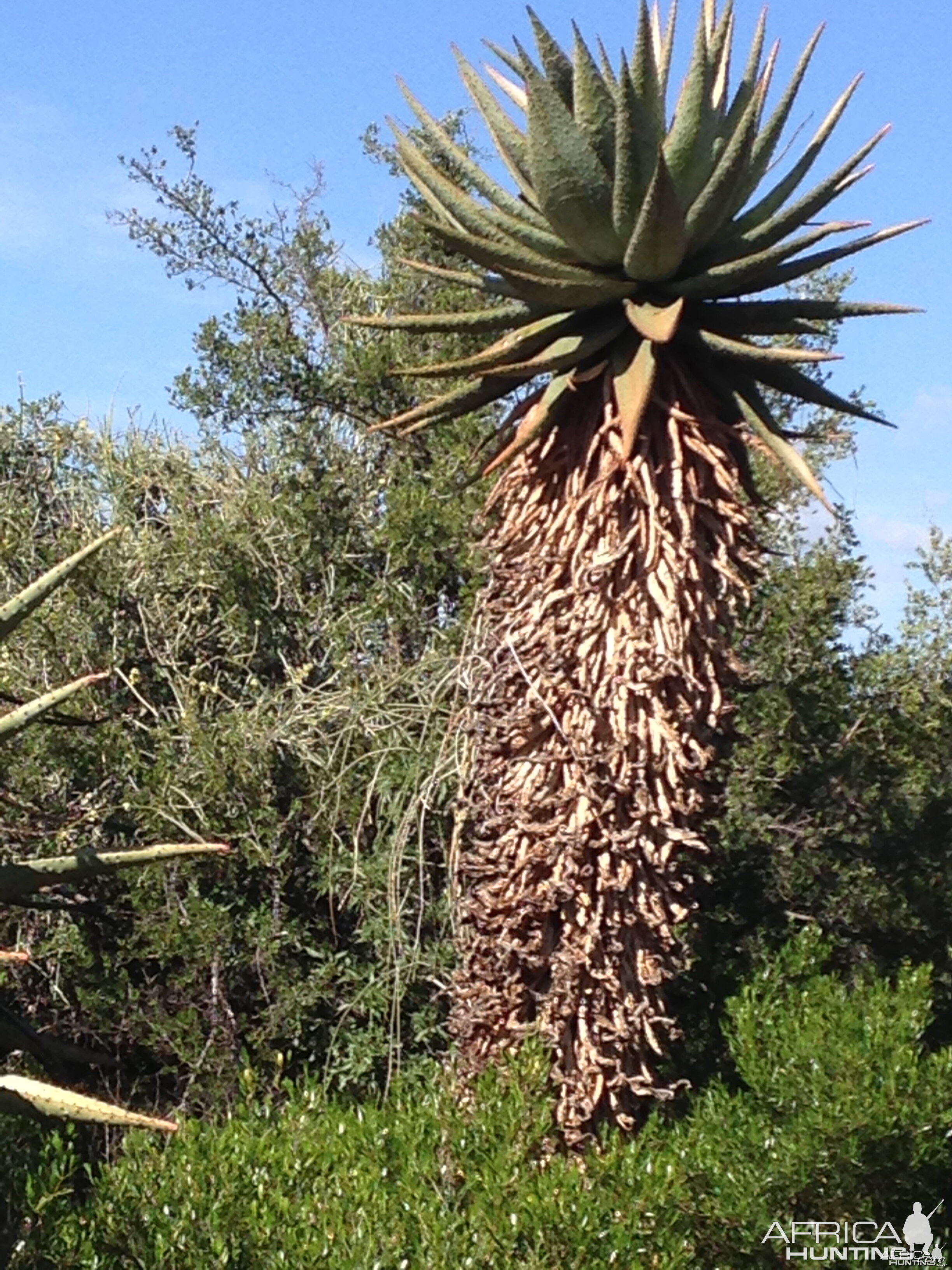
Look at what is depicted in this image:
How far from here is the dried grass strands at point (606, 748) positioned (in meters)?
4.64

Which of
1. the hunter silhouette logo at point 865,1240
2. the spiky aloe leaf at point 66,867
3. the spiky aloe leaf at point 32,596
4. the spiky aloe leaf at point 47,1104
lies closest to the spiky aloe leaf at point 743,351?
the spiky aloe leaf at point 32,596

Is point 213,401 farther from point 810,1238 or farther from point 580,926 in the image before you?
point 810,1238

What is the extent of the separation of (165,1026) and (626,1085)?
2223mm

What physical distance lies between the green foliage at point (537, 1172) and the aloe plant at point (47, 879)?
0.40 m

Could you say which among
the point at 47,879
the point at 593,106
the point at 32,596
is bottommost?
the point at 47,879

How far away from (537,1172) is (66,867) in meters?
1.57

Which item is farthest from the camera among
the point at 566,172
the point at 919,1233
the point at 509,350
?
the point at 509,350

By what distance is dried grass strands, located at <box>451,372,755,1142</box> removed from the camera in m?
4.64

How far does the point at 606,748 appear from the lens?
185 inches

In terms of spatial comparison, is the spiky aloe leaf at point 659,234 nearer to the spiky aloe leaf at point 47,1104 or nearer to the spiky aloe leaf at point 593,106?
the spiky aloe leaf at point 593,106

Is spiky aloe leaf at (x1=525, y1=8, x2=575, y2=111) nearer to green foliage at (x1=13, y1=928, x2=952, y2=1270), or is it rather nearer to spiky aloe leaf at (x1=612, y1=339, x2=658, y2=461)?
spiky aloe leaf at (x1=612, y1=339, x2=658, y2=461)

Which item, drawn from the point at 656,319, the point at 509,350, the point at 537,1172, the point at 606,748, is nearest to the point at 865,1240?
the point at 537,1172

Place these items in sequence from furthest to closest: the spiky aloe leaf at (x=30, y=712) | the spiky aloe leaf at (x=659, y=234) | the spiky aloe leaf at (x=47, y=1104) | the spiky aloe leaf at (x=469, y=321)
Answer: the spiky aloe leaf at (x=469, y=321)
the spiky aloe leaf at (x=659, y=234)
the spiky aloe leaf at (x=30, y=712)
the spiky aloe leaf at (x=47, y=1104)

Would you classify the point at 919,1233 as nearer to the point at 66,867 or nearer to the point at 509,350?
the point at 66,867
